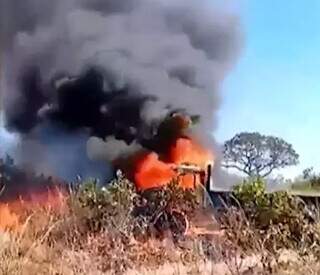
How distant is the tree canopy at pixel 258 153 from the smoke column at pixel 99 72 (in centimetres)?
46

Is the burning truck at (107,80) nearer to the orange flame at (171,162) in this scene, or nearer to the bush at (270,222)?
the orange flame at (171,162)

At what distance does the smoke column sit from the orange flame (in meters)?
0.26

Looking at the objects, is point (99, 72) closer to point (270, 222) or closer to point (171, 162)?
point (171, 162)

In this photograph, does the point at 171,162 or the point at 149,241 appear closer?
the point at 149,241

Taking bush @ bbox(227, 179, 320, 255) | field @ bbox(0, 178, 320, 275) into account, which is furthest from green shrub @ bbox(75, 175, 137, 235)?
bush @ bbox(227, 179, 320, 255)

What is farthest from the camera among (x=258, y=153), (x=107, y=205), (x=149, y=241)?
(x=258, y=153)

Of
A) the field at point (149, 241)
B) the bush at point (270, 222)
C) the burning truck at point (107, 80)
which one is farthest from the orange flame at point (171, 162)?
the bush at point (270, 222)

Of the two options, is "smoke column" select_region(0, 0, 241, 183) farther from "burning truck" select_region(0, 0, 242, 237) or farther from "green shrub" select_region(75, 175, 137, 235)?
"green shrub" select_region(75, 175, 137, 235)

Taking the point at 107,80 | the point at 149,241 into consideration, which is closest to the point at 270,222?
the point at 149,241

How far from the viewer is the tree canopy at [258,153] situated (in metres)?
7.98

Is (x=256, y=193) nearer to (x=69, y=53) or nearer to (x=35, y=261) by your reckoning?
(x=35, y=261)

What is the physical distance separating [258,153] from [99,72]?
233 centimetres

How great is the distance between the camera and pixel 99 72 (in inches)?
345

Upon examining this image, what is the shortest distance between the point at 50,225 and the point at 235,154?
13.5 ft
